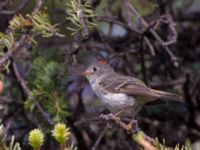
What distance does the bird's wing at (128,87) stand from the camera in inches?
113

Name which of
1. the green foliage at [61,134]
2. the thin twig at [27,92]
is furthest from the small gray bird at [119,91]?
the green foliage at [61,134]

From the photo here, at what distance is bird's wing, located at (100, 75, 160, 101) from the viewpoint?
2.86 m

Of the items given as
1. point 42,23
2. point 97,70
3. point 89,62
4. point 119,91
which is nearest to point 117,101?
point 119,91

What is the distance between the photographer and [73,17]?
2.31 metres

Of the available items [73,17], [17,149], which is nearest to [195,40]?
[73,17]

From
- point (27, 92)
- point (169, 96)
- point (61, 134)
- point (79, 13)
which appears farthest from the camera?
point (27, 92)

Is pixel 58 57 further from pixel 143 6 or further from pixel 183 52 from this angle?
pixel 183 52

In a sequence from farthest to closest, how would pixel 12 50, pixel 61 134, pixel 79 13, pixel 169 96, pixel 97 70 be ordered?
pixel 97 70, pixel 169 96, pixel 12 50, pixel 79 13, pixel 61 134

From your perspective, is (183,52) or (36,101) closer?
(36,101)

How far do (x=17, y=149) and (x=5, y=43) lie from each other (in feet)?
3.28

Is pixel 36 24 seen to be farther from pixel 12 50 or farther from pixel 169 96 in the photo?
pixel 169 96

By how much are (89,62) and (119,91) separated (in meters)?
0.52

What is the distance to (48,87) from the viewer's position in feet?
9.24

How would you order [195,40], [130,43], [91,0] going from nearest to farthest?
[91,0] < [130,43] < [195,40]
